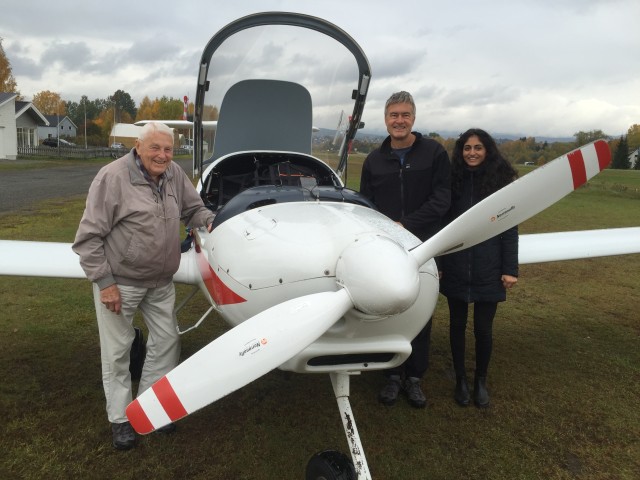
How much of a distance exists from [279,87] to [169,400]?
10.9 feet

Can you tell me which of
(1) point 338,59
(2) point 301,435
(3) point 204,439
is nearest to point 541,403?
(2) point 301,435

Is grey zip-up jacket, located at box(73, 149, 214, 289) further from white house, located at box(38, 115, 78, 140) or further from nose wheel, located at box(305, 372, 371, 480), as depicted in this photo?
white house, located at box(38, 115, 78, 140)

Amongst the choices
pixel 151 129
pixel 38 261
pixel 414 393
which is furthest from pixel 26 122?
pixel 414 393

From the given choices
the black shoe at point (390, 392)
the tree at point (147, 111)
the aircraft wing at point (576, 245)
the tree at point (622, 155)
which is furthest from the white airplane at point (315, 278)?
the tree at point (147, 111)

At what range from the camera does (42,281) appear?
600 cm

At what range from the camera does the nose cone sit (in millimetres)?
1830

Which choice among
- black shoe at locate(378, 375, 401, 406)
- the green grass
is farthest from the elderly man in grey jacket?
black shoe at locate(378, 375, 401, 406)

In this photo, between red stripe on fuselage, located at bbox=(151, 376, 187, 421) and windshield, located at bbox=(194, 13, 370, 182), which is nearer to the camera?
red stripe on fuselage, located at bbox=(151, 376, 187, 421)

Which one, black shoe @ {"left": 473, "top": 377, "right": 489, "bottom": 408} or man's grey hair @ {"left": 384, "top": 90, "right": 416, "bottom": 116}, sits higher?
man's grey hair @ {"left": 384, "top": 90, "right": 416, "bottom": 116}

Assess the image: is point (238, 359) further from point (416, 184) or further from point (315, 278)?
point (416, 184)

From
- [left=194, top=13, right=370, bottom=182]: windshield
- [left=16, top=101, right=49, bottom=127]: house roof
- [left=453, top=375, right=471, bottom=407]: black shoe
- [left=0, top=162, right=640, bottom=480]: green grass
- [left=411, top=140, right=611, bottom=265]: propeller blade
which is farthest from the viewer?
[left=16, top=101, right=49, bottom=127]: house roof

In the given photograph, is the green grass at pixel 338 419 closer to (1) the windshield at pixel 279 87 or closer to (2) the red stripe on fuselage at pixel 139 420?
(2) the red stripe on fuselage at pixel 139 420

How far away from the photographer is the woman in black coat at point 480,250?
10.9 feet

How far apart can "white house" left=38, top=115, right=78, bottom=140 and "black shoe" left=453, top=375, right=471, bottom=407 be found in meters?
73.2
